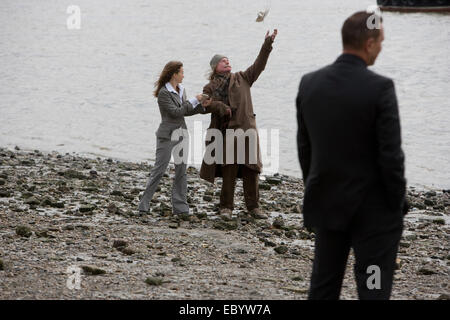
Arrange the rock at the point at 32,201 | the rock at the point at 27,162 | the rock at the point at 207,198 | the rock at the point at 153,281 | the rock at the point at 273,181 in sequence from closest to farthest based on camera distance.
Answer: the rock at the point at 153,281 < the rock at the point at 32,201 < the rock at the point at 207,198 < the rock at the point at 273,181 < the rock at the point at 27,162

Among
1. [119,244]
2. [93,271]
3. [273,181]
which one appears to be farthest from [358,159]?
[273,181]

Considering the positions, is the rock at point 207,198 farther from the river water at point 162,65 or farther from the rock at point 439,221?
the river water at point 162,65

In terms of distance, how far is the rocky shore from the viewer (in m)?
6.44

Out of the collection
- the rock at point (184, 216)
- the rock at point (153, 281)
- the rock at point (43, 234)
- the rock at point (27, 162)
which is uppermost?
the rock at point (153, 281)

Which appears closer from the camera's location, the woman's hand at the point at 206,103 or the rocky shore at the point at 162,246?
the rocky shore at the point at 162,246

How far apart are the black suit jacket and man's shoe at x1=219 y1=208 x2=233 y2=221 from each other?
5762 millimetres

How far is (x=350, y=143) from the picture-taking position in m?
4.12

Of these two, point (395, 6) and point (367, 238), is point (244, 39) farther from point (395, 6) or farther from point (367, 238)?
point (367, 238)

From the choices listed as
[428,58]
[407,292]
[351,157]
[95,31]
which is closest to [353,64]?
[351,157]

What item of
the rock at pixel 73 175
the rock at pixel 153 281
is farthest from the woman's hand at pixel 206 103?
the rock at pixel 73 175

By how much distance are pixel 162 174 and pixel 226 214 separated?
42.7 inches

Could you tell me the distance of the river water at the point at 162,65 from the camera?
25.1 meters

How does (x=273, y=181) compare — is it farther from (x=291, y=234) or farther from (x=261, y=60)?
(x=261, y=60)

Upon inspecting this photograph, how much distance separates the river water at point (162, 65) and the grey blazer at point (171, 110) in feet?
31.6
